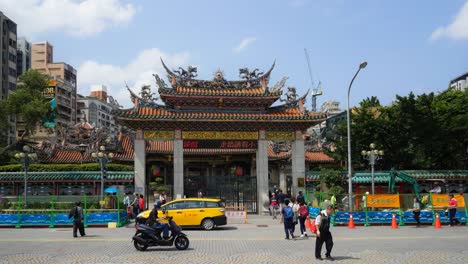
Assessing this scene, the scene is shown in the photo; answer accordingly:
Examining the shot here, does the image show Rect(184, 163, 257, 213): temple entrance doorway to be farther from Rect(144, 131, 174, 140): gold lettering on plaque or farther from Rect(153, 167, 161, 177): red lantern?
Rect(153, 167, 161, 177): red lantern

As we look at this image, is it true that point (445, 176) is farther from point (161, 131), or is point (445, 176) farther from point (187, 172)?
point (187, 172)

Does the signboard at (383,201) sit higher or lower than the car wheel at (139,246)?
higher

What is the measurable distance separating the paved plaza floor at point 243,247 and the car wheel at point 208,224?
0.61 m

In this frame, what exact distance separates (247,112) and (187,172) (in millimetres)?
25057

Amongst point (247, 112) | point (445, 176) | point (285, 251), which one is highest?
point (247, 112)

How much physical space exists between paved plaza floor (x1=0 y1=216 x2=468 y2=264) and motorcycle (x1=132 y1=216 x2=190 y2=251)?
0.24 m

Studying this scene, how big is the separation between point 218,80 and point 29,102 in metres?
14.9

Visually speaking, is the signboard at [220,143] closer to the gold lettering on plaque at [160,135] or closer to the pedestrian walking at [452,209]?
the gold lettering on plaque at [160,135]

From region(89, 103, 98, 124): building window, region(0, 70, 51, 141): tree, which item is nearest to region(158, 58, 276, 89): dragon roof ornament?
region(0, 70, 51, 141): tree

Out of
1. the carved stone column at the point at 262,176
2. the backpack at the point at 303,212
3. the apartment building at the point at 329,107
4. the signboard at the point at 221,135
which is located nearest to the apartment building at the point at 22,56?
the apartment building at the point at 329,107

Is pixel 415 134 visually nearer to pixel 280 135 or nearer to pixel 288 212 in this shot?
pixel 280 135

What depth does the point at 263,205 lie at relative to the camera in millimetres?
31938

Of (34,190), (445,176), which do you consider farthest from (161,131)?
(445,176)

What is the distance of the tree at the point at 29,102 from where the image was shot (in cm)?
3541
